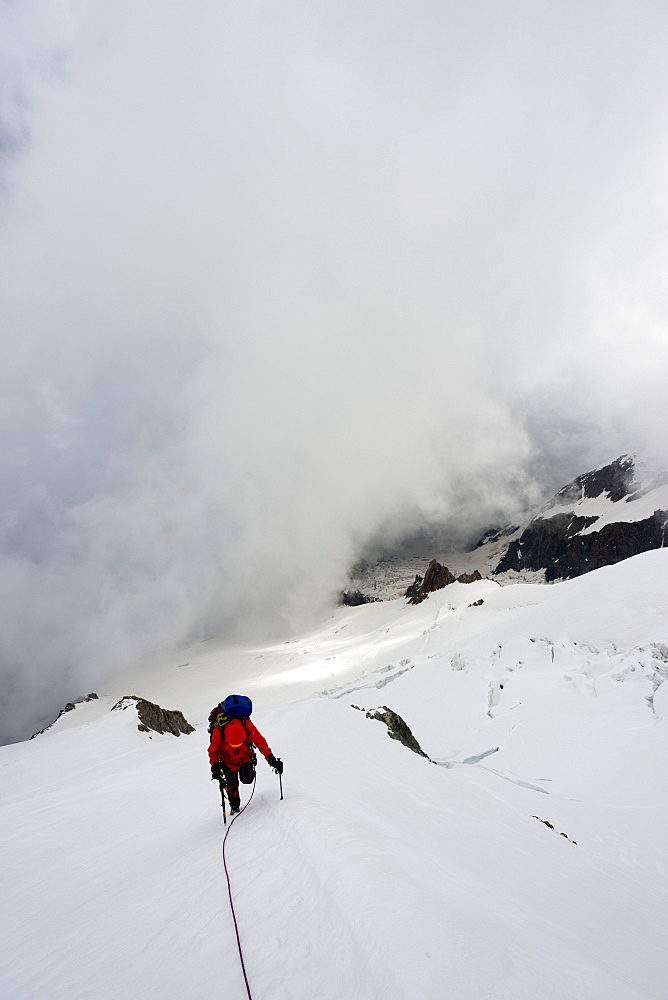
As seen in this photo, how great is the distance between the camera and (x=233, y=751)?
5371 millimetres

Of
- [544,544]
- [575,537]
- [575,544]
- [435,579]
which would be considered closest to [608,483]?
[575,537]

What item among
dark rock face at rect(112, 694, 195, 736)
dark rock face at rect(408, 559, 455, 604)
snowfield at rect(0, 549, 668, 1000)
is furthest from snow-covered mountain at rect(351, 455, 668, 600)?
snowfield at rect(0, 549, 668, 1000)

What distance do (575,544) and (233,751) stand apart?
13323cm

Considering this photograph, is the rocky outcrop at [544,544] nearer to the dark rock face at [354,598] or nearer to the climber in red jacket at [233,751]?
the dark rock face at [354,598]

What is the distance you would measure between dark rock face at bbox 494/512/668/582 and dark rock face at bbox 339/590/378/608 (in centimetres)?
4847

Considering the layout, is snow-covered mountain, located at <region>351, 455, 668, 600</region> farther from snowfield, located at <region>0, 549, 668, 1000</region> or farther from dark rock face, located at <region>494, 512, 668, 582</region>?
snowfield, located at <region>0, 549, 668, 1000</region>

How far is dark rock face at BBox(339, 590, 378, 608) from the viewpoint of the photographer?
115312mm

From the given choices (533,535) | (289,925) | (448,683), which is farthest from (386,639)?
(533,535)

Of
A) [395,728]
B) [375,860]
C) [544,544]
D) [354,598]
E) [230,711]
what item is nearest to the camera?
[375,860]

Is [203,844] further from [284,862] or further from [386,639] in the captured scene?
[386,639]

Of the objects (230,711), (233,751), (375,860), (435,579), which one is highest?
(435,579)

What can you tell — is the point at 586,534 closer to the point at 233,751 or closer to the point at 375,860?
the point at 233,751

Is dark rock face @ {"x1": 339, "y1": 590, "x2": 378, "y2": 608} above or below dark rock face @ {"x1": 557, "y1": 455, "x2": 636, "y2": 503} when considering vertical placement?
below

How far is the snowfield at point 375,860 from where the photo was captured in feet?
8.04
